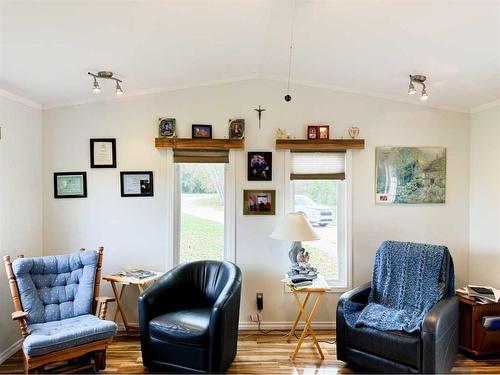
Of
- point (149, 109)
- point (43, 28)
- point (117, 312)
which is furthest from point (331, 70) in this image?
point (117, 312)

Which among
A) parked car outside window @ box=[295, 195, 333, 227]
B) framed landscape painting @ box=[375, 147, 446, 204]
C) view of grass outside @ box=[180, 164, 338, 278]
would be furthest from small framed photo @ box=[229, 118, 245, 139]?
framed landscape painting @ box=[375, 147, 446, 204]

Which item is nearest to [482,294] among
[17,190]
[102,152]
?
[102,152]

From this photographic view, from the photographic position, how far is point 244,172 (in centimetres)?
353

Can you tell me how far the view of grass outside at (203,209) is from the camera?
11.8ft

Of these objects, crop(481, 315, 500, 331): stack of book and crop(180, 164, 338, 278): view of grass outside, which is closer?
crop(481, 315, 500, 331): stack of book

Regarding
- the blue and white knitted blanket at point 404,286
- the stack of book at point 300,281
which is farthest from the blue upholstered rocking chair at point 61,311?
the blue and white knitted blanket at point 404,286

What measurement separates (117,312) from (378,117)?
3.63 meters

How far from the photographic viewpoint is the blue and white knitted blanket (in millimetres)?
2623

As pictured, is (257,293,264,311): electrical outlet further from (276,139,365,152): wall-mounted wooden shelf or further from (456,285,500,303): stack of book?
(456,285,500,303): stack of book

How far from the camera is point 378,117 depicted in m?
3.55

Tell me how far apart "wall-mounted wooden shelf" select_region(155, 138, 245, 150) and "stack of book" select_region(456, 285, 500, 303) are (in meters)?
2.69

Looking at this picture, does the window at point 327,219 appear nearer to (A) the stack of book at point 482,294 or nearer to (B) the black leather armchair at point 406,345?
(B) the black leather armchair at point 406,345

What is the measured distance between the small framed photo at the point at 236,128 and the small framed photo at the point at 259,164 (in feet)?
0.79

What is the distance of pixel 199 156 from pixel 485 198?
3135mm
